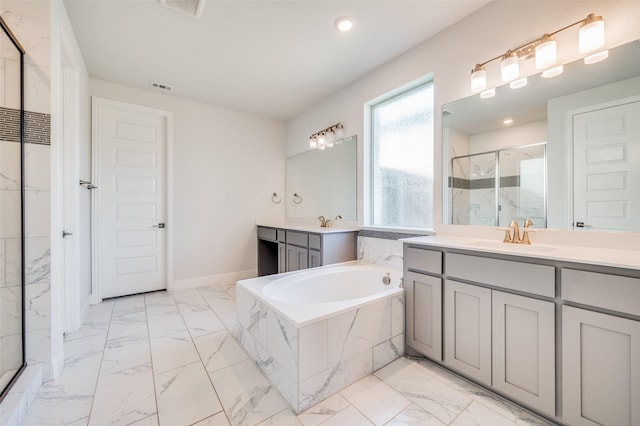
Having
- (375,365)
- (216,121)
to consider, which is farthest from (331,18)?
(375,365)

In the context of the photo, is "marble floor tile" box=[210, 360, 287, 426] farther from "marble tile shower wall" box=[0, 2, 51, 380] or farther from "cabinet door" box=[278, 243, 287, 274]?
"cabinet door" box=[278, 243, 287, 274]

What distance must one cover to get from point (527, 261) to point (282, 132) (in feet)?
12.1

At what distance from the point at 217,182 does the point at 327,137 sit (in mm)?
1664

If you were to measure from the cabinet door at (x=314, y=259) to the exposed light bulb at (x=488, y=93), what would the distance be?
1925 mm

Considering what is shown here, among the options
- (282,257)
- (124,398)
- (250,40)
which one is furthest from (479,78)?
(124,398)

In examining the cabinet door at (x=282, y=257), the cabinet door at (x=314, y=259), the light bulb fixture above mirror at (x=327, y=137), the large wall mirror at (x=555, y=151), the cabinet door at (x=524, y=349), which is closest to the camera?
the cabinet door at (x=524, y=349)

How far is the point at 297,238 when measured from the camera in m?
3.02

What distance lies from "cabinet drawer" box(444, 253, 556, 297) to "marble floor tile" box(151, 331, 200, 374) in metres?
1.87

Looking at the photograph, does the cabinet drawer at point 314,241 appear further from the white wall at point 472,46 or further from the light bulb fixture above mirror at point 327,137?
the light bulb fixture above mirror at point 327,137

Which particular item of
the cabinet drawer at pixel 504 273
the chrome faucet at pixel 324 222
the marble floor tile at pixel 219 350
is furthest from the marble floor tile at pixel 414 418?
the chrome faucet at pixel 324 222

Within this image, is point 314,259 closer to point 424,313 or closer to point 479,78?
point 424,313

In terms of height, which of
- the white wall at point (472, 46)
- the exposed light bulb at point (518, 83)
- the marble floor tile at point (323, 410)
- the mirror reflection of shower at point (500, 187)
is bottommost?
the marble floor tile at point (323, 410)

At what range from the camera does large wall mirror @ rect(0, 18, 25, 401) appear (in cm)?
139

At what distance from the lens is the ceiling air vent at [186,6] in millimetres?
A: 1829
